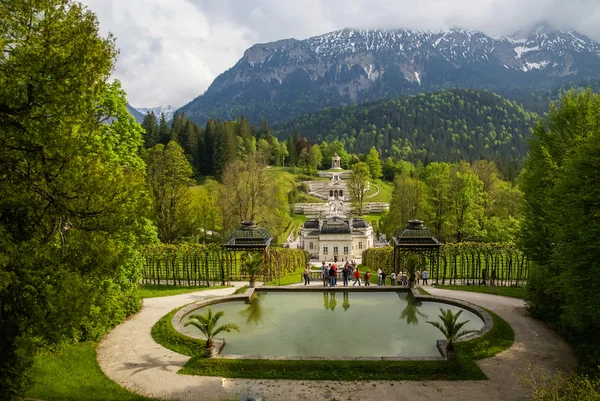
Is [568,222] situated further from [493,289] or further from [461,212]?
[461,212]

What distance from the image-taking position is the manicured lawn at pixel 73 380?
424 inches

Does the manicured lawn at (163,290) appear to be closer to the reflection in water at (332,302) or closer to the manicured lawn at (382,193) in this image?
the reflection in water at (332,302)

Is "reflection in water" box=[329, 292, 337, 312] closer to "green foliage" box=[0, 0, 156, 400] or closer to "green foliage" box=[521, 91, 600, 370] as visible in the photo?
"green foliage" box=[521, 91, 600, 370]

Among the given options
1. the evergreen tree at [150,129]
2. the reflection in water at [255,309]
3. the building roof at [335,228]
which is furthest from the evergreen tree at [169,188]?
the evergreen tree at [150,129]

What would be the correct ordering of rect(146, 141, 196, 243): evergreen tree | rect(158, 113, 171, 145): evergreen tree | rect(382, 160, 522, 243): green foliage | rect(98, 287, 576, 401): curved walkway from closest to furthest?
rect(98, 287, 576, 401): curved walkway < rect(146, 141, 196, 243): evergreen tree < rect(382, 160, 522, 243): green foliage < rect(158, 113, 171, 145): evergreen tree

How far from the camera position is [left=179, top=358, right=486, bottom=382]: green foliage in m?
11.9

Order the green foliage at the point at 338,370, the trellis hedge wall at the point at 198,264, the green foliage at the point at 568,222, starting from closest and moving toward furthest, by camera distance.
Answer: the green foliage at the point at 338,370
the green foliage at the point at 568,222
the trellis hedge wall at the point at 198,264

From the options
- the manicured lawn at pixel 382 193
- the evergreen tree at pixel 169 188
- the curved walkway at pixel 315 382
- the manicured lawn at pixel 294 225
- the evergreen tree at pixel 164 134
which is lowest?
the manicured lawn at pixel 294 225

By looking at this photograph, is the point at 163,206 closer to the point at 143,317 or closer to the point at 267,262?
the point at 267,262

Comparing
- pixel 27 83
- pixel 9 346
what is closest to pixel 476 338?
pixel 9 346

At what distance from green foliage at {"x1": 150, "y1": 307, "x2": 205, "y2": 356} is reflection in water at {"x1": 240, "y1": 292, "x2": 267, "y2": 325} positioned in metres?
3.17

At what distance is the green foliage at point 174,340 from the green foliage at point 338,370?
1.29 meters

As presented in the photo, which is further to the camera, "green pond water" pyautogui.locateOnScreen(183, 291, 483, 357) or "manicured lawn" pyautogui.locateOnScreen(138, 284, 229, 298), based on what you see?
"manicured lawn" pyautogui.locateOnScreen(138, 284, 229, 298)

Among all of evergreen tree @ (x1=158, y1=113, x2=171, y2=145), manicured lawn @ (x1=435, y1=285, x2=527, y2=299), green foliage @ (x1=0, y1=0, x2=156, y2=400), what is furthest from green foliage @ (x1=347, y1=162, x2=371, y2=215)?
green foliage @ (x1=0, y1=0, x2=156, y2=400)
